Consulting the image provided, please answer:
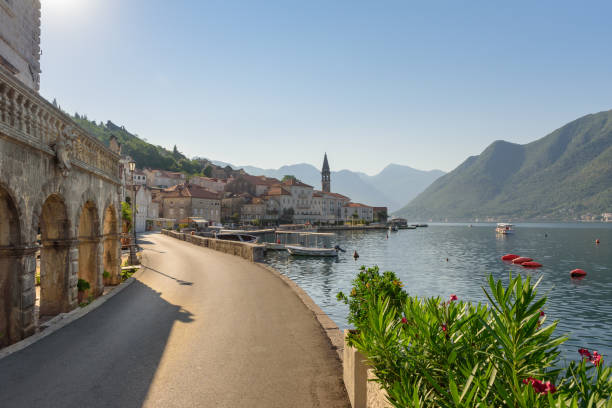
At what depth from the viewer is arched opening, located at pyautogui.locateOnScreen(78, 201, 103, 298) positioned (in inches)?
615

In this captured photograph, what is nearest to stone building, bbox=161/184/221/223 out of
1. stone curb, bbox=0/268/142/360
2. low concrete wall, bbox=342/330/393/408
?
stone curb, bbox=0/268/142/360

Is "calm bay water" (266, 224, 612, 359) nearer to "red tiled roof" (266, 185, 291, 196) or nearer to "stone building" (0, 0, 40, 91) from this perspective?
"stone building" (0, 0, 40, 91)

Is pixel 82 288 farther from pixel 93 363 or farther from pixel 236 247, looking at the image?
pixel 236 247

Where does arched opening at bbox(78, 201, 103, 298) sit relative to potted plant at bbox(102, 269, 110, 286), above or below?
above

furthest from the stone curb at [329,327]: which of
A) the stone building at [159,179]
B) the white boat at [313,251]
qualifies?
the stone building at [159,179]

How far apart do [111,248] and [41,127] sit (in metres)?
9.49

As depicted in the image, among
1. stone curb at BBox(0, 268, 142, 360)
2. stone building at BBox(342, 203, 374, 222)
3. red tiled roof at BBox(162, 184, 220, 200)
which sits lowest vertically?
stone curb at BBox(0, 268, 142, 360)

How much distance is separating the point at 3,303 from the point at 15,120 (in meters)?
4.85

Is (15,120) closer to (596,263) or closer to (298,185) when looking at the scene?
(596,263)

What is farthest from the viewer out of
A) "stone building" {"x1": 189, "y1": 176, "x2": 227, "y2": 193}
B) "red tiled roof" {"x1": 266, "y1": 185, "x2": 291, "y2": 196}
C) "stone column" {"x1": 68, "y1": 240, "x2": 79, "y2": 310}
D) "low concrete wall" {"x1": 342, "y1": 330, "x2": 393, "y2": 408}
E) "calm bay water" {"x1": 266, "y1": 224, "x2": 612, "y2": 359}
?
"stone building" {"x1": 189, "y1": 176, "x2": 227, "y2": 193}

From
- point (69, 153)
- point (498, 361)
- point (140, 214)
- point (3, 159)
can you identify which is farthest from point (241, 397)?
point (140, 214)

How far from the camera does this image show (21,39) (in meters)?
16.3

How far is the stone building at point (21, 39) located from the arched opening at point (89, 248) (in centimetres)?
615

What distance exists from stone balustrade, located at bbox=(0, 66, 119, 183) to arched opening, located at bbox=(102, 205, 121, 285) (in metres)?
3.83
